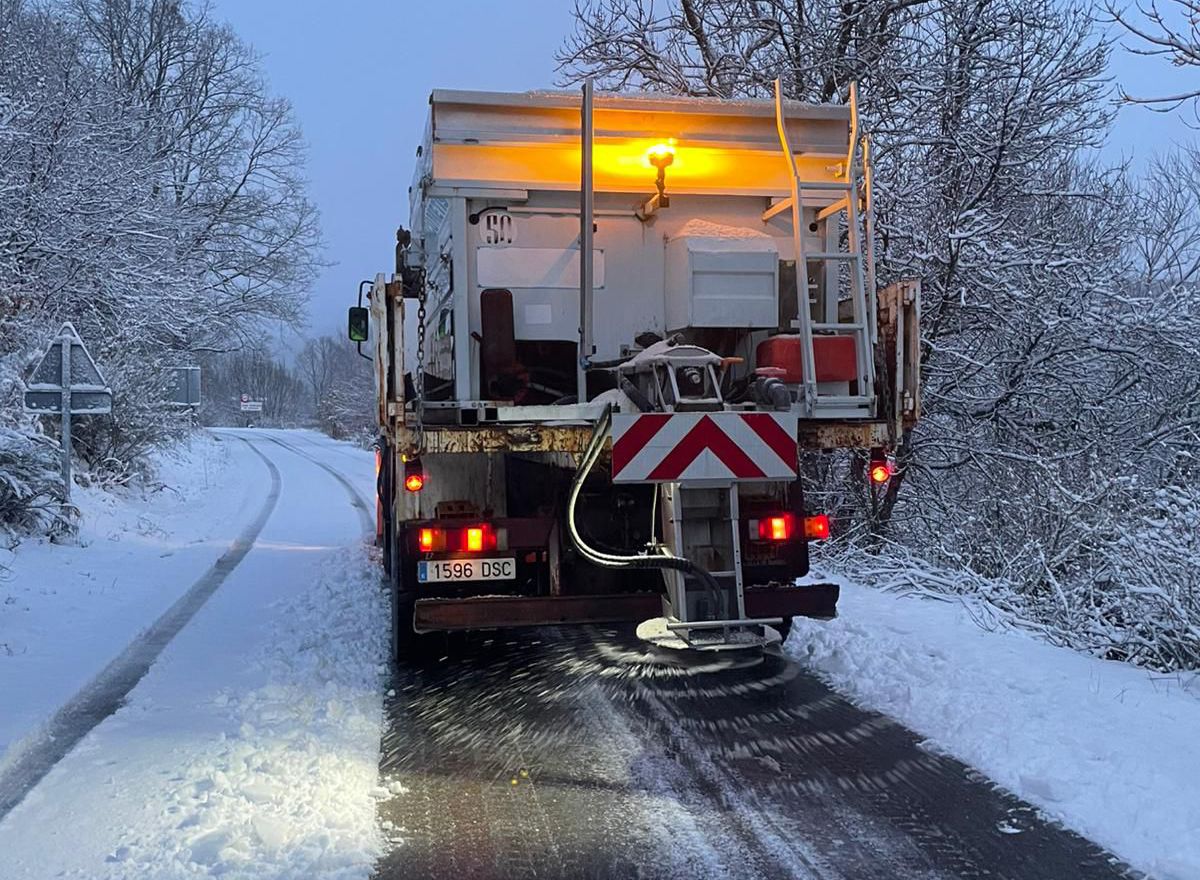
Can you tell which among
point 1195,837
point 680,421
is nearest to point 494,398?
point 680,421

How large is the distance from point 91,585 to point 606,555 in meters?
5.87

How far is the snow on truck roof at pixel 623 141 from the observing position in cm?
617

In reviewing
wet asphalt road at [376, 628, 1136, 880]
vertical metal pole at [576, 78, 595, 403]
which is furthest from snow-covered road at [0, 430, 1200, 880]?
vertical metal pole at [576, 78, 595, 403]

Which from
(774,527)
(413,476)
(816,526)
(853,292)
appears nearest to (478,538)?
(413,476)

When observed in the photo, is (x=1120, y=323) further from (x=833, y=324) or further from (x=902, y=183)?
(x=833, y=324)

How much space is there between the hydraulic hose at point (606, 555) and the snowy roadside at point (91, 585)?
2914 millimetres

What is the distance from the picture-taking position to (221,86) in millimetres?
26359

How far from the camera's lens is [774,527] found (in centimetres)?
615

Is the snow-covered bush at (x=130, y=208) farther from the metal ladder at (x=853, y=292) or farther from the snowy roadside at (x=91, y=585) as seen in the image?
the metal ladder at (x=853, y=292)

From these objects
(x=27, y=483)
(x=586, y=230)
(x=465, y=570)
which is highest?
(x=586, y=230)

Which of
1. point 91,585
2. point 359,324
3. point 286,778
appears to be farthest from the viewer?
point 91,585

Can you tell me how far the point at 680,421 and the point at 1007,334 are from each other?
6498 mm

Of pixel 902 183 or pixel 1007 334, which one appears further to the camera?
pixel 902 183

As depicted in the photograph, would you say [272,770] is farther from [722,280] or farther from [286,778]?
[722,280]
